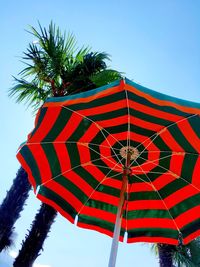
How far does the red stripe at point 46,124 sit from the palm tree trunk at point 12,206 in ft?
10.9

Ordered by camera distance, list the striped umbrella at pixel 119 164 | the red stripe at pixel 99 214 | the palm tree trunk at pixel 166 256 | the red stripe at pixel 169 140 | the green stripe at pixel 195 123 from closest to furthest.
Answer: the green stripe at pixel 195 123 → the striped umbrella at pixel 119 164 → the red stripe at pixel 169 140 → the red stripe at pixel 99 214 → the palm tree trunk at pixel 166 256

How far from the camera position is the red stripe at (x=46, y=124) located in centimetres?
342

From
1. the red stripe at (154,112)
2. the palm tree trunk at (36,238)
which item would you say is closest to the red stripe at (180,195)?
the red stripe at (154,112)

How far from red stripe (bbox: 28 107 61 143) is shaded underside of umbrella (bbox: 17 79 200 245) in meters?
0.01

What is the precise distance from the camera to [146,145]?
3.98 m

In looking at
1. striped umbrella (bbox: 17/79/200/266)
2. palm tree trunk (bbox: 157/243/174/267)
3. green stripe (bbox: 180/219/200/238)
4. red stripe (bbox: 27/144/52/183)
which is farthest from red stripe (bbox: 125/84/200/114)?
palm tree trunk (bbox: 157/243/174/267)

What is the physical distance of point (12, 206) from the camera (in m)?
6.61

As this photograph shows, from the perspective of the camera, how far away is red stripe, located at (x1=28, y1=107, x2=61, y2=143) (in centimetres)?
342

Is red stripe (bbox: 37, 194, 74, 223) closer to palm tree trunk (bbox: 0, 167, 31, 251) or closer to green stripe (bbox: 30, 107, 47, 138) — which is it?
green stripe (bbox: 30, 107, 47, 138)

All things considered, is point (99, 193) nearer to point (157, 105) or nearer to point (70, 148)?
point (70, 148)

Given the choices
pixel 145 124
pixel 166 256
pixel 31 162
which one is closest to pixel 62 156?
pixel 31 162

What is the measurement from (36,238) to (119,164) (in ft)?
9.73

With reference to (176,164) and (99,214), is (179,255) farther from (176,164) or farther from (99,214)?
(176,164)

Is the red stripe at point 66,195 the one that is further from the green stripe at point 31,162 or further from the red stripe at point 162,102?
the red stripe at point 162,102
